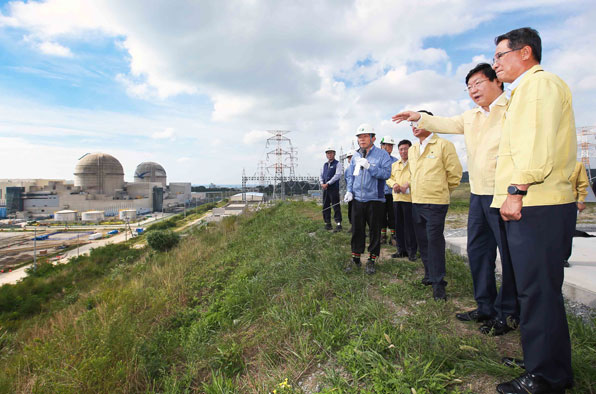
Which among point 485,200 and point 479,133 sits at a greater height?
point 479,133

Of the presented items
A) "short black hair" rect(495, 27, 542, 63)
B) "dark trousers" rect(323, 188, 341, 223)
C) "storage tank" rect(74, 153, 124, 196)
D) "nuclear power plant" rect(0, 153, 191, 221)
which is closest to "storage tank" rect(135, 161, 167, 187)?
"nuclear power plant" rect(0, 153, 191, 221)

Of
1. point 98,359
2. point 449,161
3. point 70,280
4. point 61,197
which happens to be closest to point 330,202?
point 449,161

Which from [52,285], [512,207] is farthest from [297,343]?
A: [52,285]

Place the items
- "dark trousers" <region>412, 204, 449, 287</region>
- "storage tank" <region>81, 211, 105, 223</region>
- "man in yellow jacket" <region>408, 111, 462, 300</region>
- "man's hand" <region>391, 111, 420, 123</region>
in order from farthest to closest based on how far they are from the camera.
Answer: "storage tank" <region>81, 211, 105, 223</region> < "man in yellow jacket" <region>408, 111, 462, 300</region> < "dark trousers" <region>412, 204, 449, 287</region> < "man's hand" <region>391, 111, 420, 123</region>

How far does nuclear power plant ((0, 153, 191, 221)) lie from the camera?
4931 cm

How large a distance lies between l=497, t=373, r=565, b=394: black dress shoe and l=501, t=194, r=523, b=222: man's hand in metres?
0.87

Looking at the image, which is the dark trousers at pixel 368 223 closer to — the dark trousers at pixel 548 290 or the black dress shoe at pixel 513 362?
the black dress shoe at pixel 513 362

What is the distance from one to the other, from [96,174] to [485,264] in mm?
66829

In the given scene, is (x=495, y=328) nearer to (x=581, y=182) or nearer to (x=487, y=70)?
(x=487, y=70)

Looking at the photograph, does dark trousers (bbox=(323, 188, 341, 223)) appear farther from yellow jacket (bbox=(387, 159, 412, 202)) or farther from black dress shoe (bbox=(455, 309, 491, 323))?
black dress shoe (bbox=(455, 309, 491, 323))

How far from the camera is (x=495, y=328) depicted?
7.17 ft

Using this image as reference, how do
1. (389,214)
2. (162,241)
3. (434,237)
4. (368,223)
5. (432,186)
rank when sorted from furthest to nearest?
1. (162,241)
2. (389,214)
3. (368,223)
4. (432,186)
5. (434,237)

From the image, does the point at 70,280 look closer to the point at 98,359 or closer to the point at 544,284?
the point at 98,359

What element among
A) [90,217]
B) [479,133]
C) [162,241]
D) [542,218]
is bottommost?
[90,217]
